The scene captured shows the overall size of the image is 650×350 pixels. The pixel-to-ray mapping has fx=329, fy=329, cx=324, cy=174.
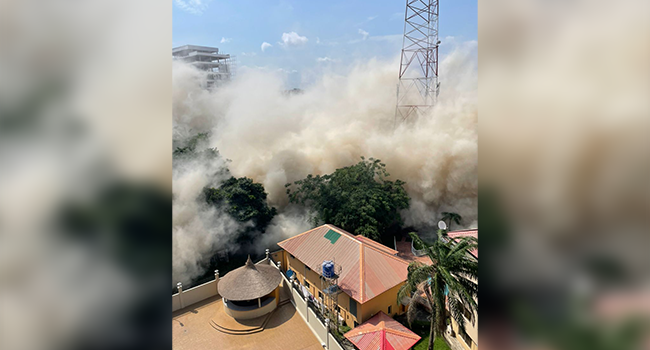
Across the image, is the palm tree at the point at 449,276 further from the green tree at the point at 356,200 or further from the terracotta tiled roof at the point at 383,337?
the green tree at the point at 356,200

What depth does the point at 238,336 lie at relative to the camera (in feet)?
31.2

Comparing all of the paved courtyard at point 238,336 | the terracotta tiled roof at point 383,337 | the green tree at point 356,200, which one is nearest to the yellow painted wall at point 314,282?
the terracotta tiled roof at point 383,337

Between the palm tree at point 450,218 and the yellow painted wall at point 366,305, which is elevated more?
the palm tree at point 450,218

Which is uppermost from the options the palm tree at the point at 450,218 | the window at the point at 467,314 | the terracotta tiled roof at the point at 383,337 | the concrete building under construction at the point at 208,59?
the concrete building under construction at the point at 208,59

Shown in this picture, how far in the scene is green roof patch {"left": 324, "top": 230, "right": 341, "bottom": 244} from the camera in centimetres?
1177

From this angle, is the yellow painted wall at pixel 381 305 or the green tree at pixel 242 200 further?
the green tree at pixel 242 200

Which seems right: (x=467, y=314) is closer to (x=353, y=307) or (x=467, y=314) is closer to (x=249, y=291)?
(x=353, y=307)

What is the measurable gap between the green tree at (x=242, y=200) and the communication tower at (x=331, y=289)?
473 cm

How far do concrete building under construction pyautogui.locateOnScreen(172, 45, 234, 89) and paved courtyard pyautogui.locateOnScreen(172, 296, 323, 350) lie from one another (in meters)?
20.1

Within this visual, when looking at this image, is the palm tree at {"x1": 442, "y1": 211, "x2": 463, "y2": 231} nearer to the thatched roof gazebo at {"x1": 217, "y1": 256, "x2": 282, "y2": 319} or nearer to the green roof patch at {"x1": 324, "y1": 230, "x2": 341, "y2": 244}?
the green roof patch at {"x1": 324, "y1": 230, "x2": 341, "y2": 244}

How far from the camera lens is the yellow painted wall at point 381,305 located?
9367mm

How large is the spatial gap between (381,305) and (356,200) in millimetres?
5466

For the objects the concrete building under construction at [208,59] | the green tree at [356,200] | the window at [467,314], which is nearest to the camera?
the window at [467,314]

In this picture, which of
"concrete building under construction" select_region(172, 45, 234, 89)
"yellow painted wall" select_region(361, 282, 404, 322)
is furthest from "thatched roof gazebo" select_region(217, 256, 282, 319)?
"concrete building under construction" select_region(172, 45, 234, 89)
